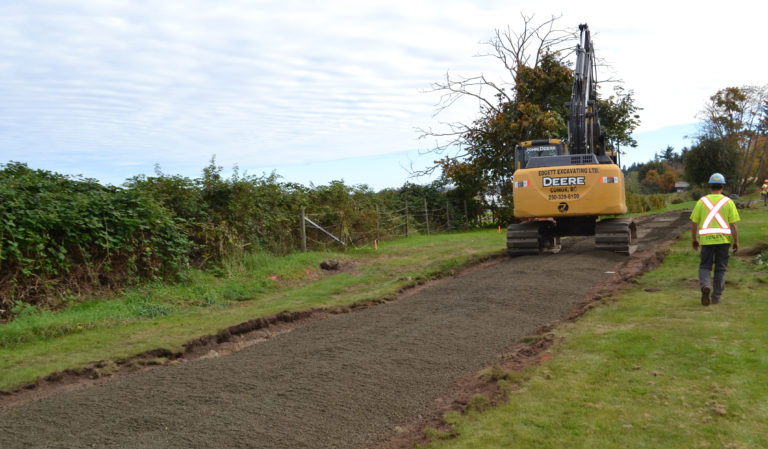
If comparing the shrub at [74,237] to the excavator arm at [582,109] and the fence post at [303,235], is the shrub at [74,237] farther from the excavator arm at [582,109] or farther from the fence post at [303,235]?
the excavator arm at [582,109]

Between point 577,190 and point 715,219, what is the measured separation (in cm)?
564

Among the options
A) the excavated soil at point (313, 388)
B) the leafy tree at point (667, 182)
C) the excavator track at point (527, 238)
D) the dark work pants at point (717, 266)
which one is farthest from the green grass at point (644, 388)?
Answer: the leafy tree at point (667, 182)

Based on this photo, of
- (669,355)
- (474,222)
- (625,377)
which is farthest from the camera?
(474,222)

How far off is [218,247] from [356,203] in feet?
28.4

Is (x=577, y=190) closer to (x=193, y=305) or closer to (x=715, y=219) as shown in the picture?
(x=715, y=219)

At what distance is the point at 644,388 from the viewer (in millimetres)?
5012

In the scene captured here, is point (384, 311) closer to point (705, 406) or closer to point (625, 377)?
point (625, 377)

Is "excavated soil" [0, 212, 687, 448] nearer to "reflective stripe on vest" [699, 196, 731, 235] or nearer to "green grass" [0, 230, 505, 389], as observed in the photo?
"green grass" [0, 230, 505, 389]

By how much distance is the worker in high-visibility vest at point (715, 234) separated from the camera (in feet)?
27.2

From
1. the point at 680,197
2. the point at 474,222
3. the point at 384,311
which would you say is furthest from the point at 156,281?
the point at 680,197

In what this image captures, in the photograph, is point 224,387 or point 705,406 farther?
point 224,387

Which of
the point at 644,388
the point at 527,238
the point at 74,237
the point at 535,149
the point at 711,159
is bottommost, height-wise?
the point at 644,388

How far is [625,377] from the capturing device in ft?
17.5

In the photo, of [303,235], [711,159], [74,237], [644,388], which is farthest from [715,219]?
[711,159]
